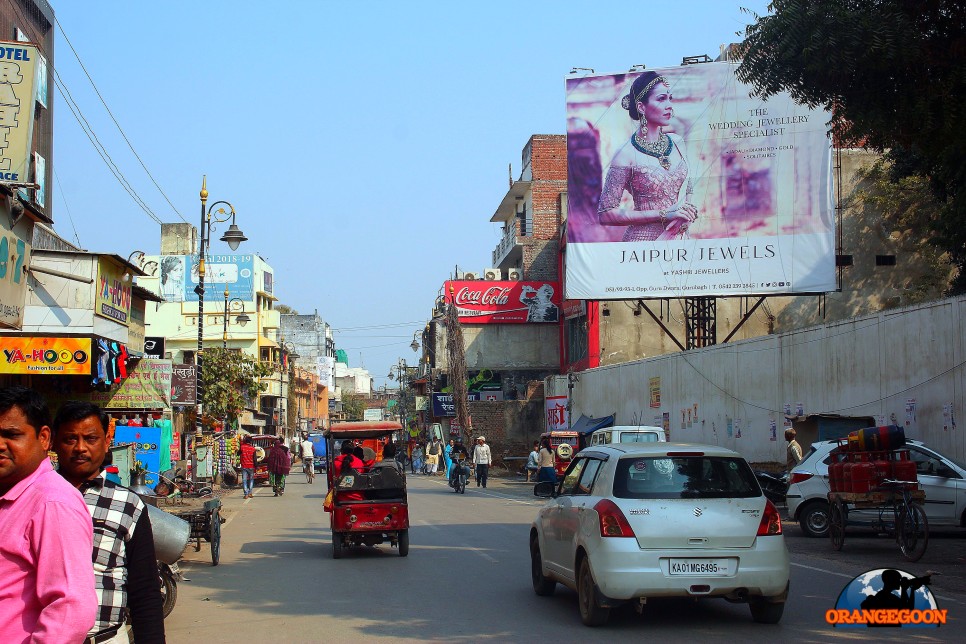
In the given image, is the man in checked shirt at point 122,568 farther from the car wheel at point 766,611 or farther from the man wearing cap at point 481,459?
the man wearing cap at point 481,459

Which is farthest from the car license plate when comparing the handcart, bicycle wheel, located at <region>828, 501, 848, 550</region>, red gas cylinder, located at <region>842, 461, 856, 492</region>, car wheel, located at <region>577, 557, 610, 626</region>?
the handcart

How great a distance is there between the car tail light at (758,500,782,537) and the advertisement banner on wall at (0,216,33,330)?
991 cm

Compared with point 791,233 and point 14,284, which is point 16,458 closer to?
point 14,284

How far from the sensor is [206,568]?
15.3 meters

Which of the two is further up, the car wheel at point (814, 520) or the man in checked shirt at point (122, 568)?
the man in checked shirt at point (122, 568)

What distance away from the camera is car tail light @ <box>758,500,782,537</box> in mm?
9172

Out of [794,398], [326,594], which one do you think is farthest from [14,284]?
[794,398]

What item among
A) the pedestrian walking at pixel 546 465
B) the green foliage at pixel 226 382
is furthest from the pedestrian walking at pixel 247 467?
the pedestrian walking at pixel 546 465

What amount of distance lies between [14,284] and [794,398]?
20787 mm

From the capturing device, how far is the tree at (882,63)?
12.3 m

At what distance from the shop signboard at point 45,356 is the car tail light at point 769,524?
30.8 feet

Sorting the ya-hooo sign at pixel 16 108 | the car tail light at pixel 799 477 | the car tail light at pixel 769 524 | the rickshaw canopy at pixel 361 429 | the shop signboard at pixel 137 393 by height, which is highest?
the ya-hooo sign at pixel 16 108

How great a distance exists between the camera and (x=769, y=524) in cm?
922

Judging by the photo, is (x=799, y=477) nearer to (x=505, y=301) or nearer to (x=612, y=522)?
(x=612, y=522)
